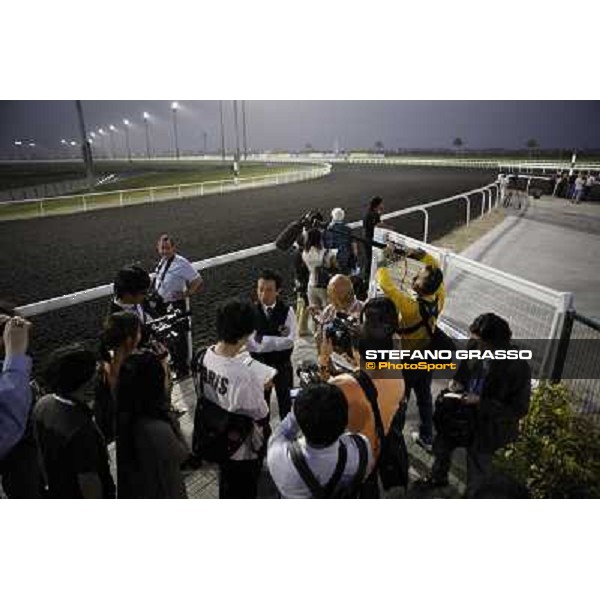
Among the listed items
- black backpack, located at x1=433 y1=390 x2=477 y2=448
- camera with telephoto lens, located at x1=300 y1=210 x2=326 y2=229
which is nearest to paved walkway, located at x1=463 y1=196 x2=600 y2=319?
camera with telephoto lens, located at x1=300 y1=210 x2=326 y2=229

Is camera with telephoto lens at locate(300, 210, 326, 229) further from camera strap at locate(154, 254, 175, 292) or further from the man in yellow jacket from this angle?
the man in yellow jacket

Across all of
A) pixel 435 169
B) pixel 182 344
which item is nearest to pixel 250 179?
pixel 435 169

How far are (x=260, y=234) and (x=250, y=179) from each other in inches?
474

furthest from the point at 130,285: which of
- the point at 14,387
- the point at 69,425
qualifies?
the point at 69,425

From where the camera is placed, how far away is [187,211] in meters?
15.3

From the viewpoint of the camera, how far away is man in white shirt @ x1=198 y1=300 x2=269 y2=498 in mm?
1980

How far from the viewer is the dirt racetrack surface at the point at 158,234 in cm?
589

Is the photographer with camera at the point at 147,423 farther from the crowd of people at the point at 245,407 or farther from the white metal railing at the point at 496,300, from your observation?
the white metal railing at the point at 496,300

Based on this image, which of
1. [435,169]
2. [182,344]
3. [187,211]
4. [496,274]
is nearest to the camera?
[496,274]

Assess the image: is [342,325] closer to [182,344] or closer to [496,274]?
[496,274]

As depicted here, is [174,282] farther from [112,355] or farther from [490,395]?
[490,395]

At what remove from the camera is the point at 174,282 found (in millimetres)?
3629

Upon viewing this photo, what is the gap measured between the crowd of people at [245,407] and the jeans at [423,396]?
0.01 metres

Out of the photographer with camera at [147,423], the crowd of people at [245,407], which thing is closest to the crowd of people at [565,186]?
the crowd of people at [245,407]
